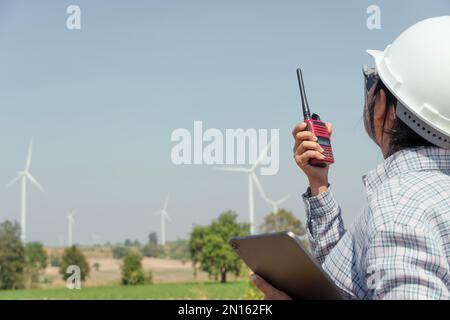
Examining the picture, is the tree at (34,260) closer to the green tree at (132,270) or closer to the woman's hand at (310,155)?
the green tree at (132,270)

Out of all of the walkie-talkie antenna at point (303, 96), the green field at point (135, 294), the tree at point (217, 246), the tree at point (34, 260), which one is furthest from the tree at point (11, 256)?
the walkie-talkie antenna at point (303, 96)

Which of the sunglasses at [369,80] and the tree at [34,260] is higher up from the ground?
the sunglasses at [369,80]

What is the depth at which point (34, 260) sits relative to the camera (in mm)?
94062

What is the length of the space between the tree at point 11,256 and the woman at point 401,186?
7987 centimetres

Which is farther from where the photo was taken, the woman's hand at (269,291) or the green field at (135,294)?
the green field at (135,294)

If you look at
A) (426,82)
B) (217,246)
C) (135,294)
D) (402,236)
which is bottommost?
(135,294)

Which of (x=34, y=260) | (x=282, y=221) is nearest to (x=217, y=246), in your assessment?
(x=282, y=221)

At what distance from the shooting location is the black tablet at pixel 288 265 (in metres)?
2.50

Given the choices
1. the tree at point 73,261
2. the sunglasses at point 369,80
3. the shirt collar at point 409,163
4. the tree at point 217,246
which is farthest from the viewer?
the tree at point 217,246

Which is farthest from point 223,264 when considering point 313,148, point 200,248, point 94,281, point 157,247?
point 313,148

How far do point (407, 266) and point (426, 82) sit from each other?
90cm

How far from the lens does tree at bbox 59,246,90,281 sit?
89.0m

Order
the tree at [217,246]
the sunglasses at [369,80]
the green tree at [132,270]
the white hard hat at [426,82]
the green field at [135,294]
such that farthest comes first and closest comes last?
1. the tree at [217,246]
2. the green tree at [132,270]
3. the green field at [135,294]
4. the sunglasses at [369,80]
5. the white hard hat at [426,82]

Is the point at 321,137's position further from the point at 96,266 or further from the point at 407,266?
the point at 96,266
